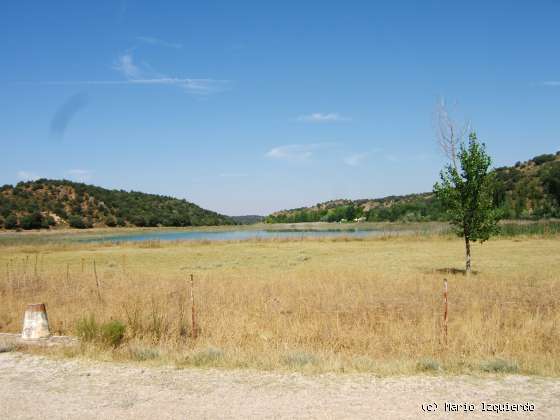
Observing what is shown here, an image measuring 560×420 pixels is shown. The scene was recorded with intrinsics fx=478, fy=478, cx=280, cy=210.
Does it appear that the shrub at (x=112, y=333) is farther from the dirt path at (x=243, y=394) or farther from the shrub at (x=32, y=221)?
the shrub at (x=32, y=221)

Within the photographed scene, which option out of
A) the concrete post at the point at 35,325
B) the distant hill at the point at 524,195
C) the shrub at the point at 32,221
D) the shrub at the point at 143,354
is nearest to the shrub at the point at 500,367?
the shrub at the point at 143,354

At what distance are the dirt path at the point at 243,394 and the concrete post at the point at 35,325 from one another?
7.97ft

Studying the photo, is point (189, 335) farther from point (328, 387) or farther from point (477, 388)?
point (477, 388)

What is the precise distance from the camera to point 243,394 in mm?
6238

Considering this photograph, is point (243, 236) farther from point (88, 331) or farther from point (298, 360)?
point (298, 360)

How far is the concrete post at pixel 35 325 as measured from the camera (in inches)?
386

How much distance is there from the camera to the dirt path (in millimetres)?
5574

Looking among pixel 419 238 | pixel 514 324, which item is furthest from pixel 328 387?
pixel 419 238

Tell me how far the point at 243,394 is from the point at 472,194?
68.7 feet

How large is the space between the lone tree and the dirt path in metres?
18.7

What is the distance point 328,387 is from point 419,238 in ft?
167

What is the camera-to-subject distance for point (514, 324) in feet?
35.2

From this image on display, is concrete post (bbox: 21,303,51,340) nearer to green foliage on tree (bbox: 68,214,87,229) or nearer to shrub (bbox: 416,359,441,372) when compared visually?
shrub (bbox: 416,359,441,372)

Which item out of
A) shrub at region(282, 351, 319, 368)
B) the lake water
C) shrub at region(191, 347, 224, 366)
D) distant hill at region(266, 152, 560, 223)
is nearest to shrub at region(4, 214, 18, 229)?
the lake water
